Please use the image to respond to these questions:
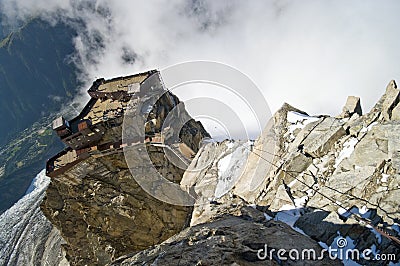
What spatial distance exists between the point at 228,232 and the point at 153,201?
22902 mm

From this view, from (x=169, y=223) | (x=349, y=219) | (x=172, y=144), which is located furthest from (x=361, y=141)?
(x=169, y=223)

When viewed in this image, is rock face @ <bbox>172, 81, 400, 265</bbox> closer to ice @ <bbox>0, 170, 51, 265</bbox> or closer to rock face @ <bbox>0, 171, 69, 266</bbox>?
rock face @ <bbox>0, 171, 69, 266</bbox>

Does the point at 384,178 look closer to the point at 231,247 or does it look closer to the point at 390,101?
the point at 390,101

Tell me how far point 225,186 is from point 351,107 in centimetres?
1171

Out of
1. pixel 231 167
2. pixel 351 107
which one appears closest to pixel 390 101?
pixel 351 107

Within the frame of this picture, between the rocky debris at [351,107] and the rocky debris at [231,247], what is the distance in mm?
11746

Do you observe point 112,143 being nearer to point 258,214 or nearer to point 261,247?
point 258,214

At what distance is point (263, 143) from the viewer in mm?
24641

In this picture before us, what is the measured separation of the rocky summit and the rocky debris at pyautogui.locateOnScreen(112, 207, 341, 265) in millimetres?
57

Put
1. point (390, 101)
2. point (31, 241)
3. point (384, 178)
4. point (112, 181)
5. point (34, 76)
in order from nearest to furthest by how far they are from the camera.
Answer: point (384, 178), point (390, 101), point (112, 181), point (31, 241), point (34, 76)

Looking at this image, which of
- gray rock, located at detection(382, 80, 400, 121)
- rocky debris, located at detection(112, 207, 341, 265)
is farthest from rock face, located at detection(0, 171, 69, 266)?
gray rock, located at detection(382, 80, 400, 121)

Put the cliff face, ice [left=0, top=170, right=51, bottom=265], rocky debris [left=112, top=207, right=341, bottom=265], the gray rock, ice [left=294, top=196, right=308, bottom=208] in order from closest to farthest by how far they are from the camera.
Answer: rocky debris [left=112, top=207, right=341, bottom=265] < ice [left=294, top=196, right=308, bottom=208] < the gray rock < the cliff face < ice [left=0, top=170, right=51, bottom=265]

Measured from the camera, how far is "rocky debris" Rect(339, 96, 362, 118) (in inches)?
891

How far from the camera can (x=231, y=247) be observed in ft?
39.4
